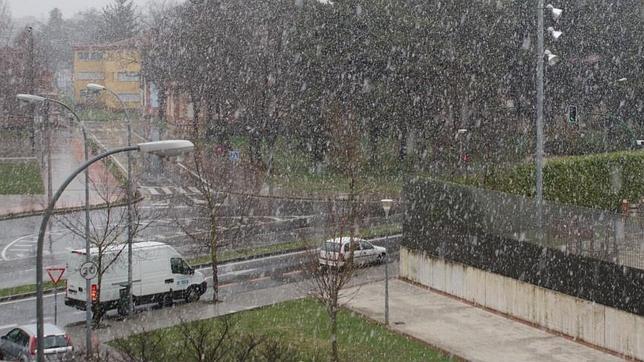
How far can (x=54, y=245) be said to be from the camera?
30469mm

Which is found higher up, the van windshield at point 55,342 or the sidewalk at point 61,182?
the sidewalk at point 61,182

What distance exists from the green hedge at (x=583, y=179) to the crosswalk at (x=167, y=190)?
57.7 feet

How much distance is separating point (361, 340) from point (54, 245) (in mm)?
14778

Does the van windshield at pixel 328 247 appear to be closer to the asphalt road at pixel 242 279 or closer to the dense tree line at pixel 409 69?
the asphalt road at pixel 242 279

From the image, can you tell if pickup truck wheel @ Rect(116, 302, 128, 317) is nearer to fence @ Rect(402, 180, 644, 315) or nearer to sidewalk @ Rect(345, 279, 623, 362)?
sidewalk @ Rect(345, 279, 623, 362)

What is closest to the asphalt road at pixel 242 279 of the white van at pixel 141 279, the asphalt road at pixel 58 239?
the white van at pixel 141 279

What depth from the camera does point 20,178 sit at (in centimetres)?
4597

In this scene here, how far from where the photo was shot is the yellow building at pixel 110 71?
8875 centimetres

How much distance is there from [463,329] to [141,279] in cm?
836

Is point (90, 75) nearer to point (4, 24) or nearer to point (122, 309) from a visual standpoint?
point (4, 24)

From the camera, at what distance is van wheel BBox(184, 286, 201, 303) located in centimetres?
2373

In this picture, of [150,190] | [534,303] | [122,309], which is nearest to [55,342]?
[122,309]

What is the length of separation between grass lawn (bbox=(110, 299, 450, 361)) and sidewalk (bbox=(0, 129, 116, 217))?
15.3m

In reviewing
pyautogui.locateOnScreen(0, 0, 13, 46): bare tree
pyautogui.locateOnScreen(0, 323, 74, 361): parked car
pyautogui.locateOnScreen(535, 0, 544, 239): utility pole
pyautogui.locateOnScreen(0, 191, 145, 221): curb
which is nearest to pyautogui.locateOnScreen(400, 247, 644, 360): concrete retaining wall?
pyautogui.locateOnScreen(535, 0, 544, 239): utility pole
